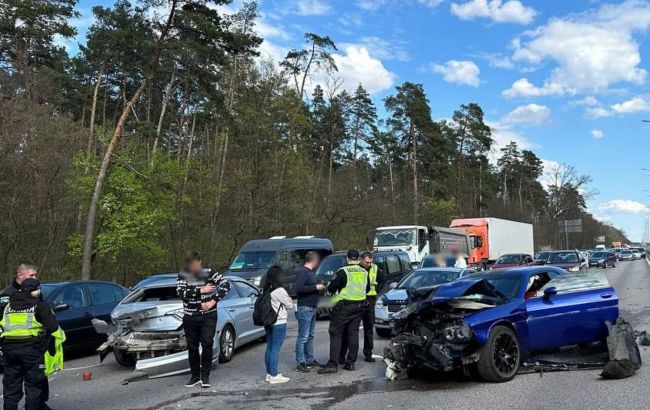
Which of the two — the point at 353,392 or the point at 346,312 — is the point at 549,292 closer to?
the point at 346,312

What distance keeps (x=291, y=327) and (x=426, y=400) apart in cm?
826

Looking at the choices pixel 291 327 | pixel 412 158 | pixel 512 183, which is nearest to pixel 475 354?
pixel 291 327

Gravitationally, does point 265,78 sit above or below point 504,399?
above

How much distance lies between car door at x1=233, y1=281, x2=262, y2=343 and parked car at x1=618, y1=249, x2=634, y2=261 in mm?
75629

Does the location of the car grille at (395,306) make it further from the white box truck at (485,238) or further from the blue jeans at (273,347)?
the white box truck at (485,238)

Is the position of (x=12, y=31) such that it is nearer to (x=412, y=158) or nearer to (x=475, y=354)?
(x=475, y=354)

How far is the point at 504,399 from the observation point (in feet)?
22.6

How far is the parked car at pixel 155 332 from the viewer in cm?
880

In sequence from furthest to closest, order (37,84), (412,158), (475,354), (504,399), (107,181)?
(412,158)
(37,84)
(107,181)
(475,354)
(504,399)

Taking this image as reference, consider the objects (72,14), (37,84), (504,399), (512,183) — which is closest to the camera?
(504,399)

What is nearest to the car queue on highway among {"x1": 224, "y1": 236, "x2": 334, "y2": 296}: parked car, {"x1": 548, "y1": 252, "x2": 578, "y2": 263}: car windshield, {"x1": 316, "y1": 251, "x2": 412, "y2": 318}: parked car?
{"x1": 316, "y1": 251, "x2": 412, "y2": 318}: parked car

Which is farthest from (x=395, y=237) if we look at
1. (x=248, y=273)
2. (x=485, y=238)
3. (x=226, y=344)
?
(x=226, y=344)

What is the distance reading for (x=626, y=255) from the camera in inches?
3009

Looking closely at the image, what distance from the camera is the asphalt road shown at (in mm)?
6805
